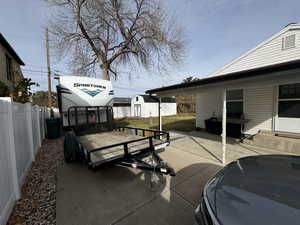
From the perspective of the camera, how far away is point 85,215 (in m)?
2.08

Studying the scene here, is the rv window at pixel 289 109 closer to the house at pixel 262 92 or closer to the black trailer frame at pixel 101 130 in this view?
the house at pixel 262 92

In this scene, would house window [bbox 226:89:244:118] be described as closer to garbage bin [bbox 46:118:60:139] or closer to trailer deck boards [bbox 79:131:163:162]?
trailer deck boards [bbox 79:131:163:162]

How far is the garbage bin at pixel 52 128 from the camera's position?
7188mm

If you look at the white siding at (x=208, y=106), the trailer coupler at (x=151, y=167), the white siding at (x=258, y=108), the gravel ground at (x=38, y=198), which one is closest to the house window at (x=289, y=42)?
the white siding at (x=258, y=108)

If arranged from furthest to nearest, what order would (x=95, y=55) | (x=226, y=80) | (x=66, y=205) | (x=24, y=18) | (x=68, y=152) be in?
(x=95, y=55) < (x=24, y=18) < (x=68, y=152) < (x=226, y=80) < (x=66, y=205)

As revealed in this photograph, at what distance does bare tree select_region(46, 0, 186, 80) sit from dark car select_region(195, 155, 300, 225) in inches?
381

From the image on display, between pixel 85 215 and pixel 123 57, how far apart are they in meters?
11.1

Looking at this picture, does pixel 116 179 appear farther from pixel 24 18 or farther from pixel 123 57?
pixel 123 57

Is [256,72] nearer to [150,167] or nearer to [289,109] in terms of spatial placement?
[150,167]

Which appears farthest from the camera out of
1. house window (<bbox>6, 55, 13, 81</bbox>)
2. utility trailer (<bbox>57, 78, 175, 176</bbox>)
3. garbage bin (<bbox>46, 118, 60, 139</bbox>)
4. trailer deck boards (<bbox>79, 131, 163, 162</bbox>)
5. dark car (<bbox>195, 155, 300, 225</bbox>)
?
house window (<bbox>6, 55, 13, 81</bbox>)

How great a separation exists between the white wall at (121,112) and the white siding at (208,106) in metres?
14.9

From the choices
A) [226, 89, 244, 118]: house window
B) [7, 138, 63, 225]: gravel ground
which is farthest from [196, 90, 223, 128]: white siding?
[7, 138, 63, 225]: gravel ground

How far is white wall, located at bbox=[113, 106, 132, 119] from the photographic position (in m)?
21.0

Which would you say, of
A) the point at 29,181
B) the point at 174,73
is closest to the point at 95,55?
the point at 174,73
